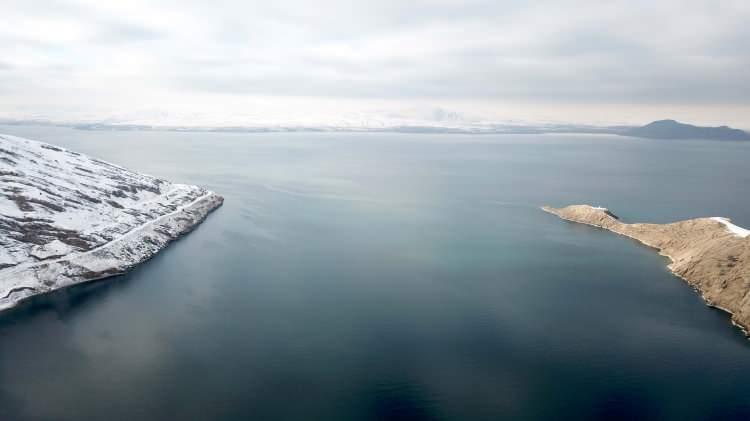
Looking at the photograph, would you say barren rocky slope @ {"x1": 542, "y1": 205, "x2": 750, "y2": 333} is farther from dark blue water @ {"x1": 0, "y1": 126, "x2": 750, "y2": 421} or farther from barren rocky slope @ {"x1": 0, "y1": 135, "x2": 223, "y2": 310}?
barren rocky slope @ {"x1": 0, "y1": 135, "x2": 223, "y2": 310}

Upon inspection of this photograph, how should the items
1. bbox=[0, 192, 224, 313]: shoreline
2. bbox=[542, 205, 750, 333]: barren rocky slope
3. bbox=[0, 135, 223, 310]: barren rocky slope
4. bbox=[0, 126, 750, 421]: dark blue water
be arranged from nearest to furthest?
bbox=[0, 126, 750, 421]: dark blue water < bbox=[0, 192, 224, 313]: shoreline < bbox=[542, 205, 750, 333]: barren rocky slope < bbox=[0, 135, 223, 310]: barren rocky slope

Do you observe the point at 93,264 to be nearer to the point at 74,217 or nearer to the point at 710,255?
the point at 74,217

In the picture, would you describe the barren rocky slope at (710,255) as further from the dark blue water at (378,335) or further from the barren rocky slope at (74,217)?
the barren rocky slope at (74,217)

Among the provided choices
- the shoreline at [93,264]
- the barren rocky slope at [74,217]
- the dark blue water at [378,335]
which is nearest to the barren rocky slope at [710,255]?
the dark blue water at [378,335]

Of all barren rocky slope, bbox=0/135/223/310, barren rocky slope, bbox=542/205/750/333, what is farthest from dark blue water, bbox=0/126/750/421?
barren rocky slope, bbox=0/135/223/310

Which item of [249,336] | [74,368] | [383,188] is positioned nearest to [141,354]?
[74,368]

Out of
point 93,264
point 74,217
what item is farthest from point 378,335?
point 74,217
